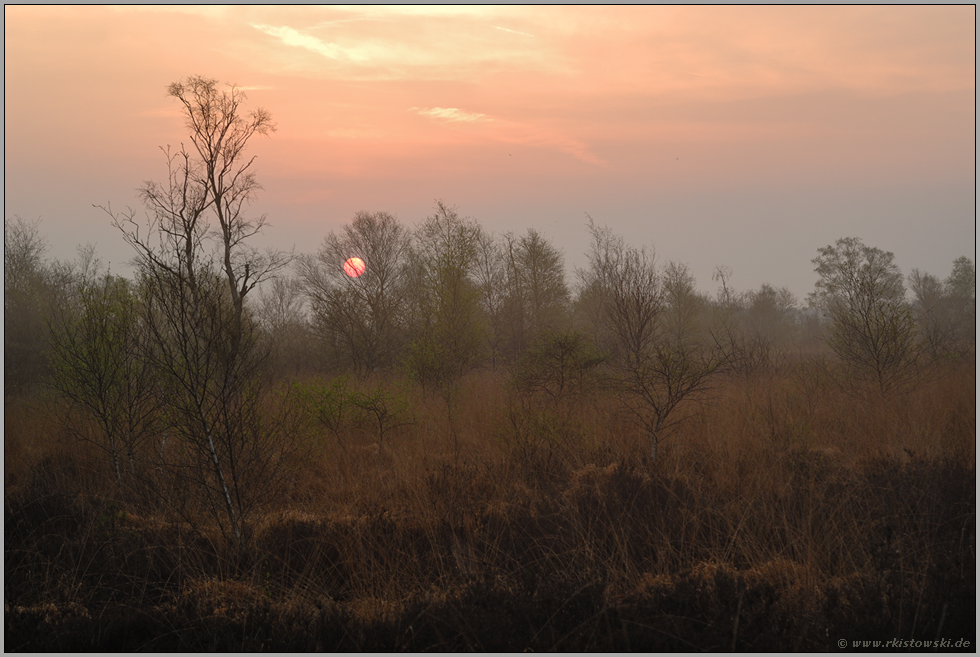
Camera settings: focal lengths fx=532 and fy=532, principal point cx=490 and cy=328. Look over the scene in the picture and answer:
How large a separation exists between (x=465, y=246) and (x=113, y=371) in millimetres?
11627

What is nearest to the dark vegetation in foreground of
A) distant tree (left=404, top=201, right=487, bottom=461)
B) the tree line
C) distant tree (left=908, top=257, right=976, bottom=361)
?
the tree line

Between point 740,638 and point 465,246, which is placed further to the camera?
point 465,246

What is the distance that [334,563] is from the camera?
5.76 meters

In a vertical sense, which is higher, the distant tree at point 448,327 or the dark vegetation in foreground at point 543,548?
the distant tree at point 448,327

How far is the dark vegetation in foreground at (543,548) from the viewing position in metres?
4.30

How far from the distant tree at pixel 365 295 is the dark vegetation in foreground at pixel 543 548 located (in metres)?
12.5

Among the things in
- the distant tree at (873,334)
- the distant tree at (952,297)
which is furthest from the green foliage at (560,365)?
the distant tree at (952,297)

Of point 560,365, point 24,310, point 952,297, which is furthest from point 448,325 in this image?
point 952,297

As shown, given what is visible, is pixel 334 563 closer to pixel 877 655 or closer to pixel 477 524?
pixel 477 524

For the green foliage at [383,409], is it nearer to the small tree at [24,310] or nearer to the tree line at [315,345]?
the tree line at [315,345]

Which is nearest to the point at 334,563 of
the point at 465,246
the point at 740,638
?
the point at 740,638

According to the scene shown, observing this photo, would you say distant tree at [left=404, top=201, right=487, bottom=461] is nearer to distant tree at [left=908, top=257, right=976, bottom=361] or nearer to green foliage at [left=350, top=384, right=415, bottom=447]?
green foliage at [left=350, top=384, right=415, bottom=447]

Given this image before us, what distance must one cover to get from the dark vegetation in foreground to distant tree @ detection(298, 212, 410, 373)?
12.5 m

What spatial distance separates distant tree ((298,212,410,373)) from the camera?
21.5 m
